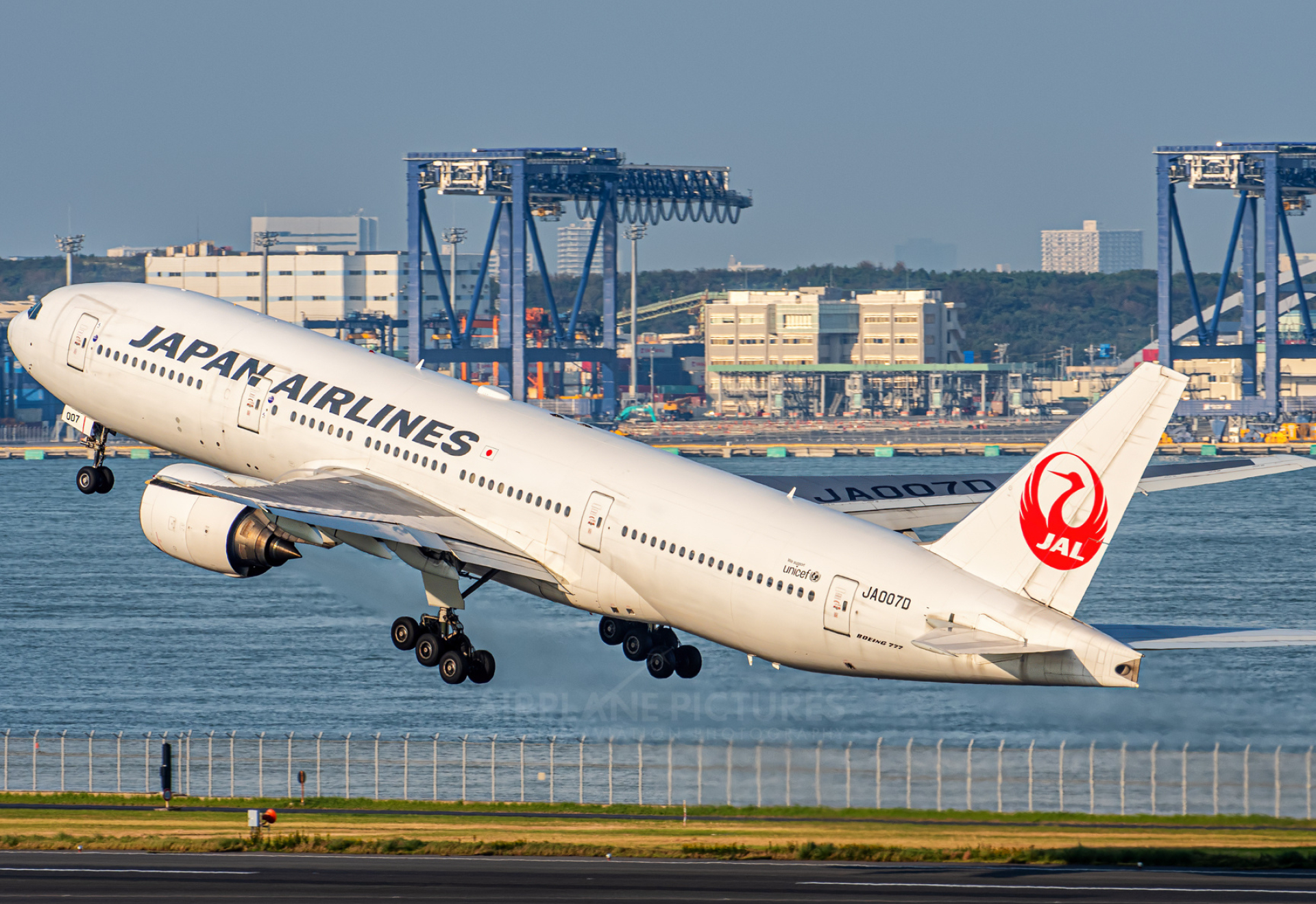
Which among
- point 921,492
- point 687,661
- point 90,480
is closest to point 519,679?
point 90,480

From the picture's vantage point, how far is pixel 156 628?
5172 inches

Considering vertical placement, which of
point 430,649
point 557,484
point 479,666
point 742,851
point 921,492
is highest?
point 557,484

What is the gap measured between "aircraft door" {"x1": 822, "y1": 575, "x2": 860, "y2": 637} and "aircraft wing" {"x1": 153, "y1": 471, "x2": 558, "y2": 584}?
336 inches

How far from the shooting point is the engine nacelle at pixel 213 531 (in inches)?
1919

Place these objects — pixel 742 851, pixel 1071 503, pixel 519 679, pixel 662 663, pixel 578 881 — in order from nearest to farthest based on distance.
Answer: pixel 1071 503 → pixel 578 881 → pixel 662 663 → pixel 742 851 → pixel 519 679

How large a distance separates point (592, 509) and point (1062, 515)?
41.1ft

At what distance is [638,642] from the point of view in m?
54.9

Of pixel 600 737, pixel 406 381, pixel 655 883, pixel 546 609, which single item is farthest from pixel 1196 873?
pixel 546 609

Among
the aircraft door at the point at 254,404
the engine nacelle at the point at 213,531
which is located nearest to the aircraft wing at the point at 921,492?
the engine nacelle at the point at 213,531

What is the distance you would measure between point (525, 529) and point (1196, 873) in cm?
2400

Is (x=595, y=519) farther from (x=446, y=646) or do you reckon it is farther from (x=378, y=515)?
(x=446, y=646)

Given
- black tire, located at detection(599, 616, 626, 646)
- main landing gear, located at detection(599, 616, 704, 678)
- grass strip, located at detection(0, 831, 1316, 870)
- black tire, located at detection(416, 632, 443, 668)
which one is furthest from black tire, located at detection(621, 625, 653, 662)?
grass strip, located at detection(0, 831, 1316, 870)

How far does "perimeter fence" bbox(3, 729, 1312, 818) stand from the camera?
73938 mm

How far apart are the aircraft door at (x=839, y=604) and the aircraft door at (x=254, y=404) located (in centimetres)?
1879
